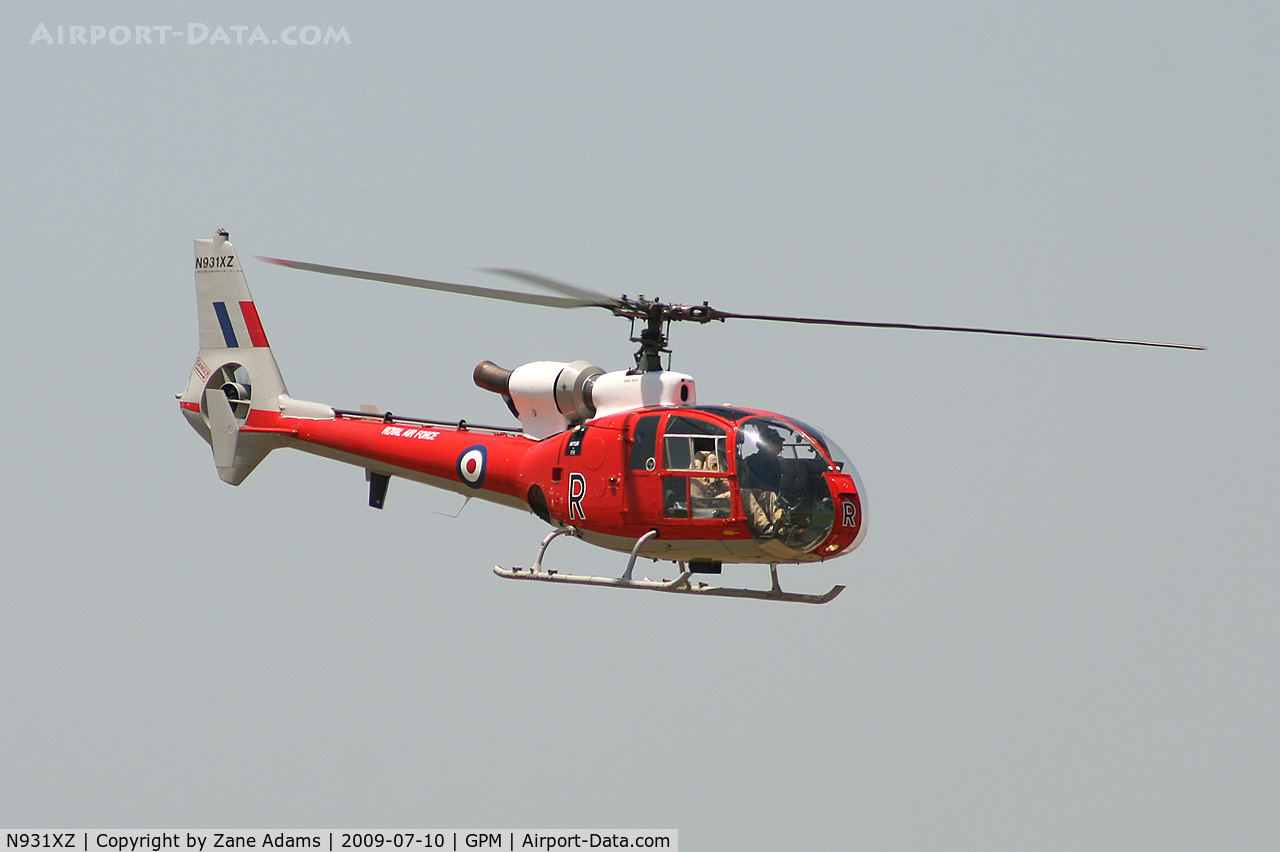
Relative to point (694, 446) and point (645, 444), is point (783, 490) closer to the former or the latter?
point (694, 446)

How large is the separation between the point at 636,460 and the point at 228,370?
25.5ft

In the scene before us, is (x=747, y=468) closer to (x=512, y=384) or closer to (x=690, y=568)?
(x=690, y=568)

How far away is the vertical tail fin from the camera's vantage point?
24828 millimetres

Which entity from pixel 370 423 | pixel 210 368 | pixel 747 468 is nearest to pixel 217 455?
pixel 210 368

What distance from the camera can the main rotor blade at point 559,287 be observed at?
2012 centimetres

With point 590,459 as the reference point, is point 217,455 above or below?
above

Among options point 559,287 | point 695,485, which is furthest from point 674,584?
point 559,287

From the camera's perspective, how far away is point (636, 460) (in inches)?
803

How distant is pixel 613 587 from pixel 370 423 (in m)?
5.02

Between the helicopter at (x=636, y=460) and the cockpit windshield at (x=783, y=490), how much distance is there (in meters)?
0.01

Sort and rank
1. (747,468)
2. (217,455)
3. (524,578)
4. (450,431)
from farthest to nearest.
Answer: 1. (217,455)
2. (450,431)
3. (524,578)
4. (747,468)

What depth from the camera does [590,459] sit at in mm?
20891

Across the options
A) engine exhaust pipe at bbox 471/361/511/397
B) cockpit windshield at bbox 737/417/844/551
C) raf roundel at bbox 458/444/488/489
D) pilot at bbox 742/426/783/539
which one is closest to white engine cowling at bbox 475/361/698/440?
engine exhaust pipe at bbox 471/361/511/397

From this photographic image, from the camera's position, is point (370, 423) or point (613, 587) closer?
point (613, 587)
